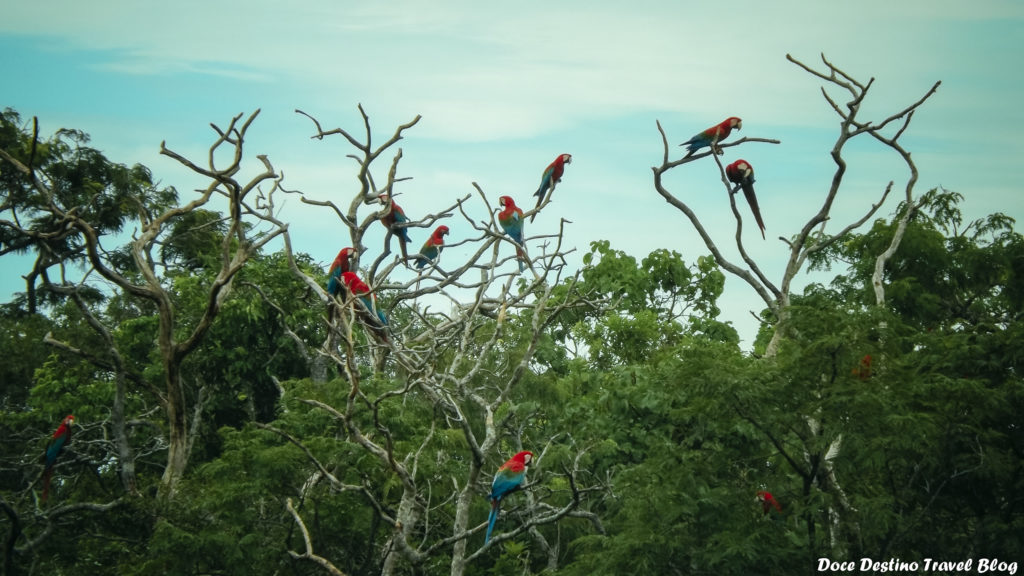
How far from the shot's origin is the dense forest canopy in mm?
5824

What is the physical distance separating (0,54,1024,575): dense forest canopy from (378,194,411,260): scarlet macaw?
6 centimetres

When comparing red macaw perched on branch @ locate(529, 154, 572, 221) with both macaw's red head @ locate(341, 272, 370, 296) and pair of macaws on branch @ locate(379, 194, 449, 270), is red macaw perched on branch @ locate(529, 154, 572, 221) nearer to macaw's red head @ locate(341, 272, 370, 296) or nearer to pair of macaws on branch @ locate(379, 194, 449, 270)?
pair of macaws on branch @ locate(379, 194, 449, 270)

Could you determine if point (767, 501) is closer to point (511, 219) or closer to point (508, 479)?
point (508, 479)

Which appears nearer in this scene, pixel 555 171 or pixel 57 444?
pixel 57 444

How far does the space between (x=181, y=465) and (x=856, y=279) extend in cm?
922

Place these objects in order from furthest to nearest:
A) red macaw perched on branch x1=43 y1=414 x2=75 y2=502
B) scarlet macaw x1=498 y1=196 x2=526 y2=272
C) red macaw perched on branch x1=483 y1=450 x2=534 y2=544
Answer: scarlet macaw x1=498 y1=196 x2=526 y2=272 < red macaw perched on branch x1=43 y1=414 x2=75 y2=502 < red macaw perched on branch x1=483 y1=450 x2=534 y2=544

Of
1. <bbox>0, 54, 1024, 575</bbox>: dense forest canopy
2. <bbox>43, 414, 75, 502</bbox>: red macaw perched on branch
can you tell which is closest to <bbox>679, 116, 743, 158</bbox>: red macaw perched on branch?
<bbox>0, 54, 1024, 575</bbox>: dense forest canopy

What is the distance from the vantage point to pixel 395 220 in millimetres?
9602

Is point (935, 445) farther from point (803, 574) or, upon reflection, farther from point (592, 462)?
point (592, 462)

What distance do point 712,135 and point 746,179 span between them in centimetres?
77

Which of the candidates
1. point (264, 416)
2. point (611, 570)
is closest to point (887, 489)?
point (611, 570)

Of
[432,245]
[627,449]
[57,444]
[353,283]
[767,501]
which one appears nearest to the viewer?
[767,501]

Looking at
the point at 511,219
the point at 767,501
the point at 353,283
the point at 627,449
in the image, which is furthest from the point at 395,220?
the point at 767,501

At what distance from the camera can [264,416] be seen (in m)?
Result: 12.7
